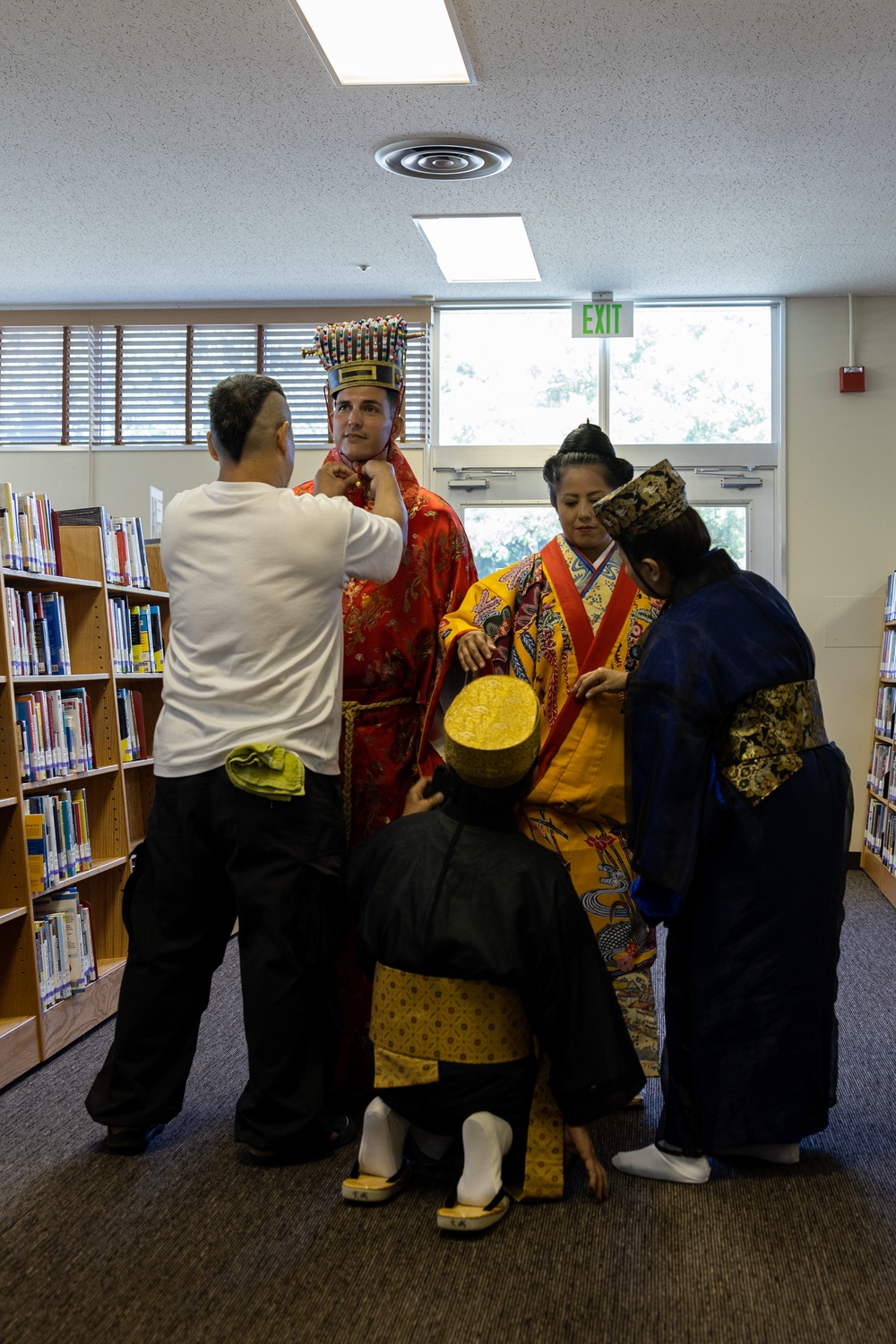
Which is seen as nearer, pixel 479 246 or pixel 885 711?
pixel 479 246

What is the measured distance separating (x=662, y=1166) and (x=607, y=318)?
473cm

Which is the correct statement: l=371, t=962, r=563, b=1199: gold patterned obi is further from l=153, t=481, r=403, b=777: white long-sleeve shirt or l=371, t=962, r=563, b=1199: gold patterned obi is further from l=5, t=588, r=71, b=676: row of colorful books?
l=5, t=588, r=71, b=676: row of colorful books

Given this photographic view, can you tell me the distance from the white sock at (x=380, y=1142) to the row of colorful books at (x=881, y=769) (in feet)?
13.3

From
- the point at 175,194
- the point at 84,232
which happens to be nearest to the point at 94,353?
the point at 84,232

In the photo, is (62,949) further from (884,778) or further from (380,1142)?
(884,778)

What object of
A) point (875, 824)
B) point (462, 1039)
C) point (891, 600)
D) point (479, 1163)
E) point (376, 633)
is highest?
point (376, 633)

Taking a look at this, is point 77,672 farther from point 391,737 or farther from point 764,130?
point 764,130

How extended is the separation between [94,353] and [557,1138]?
5431 millimetres

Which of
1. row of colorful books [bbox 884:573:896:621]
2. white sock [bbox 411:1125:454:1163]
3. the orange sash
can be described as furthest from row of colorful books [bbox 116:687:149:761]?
row of colorful books [bbox 884:573:896:621]

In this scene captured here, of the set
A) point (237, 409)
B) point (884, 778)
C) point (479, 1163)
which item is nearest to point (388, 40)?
point (237, 409)

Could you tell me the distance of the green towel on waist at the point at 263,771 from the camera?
212 centimetres

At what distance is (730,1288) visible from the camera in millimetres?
1788

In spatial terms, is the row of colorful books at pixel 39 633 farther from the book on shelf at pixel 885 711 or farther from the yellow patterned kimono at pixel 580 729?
the book on shelf at pixel 885 711

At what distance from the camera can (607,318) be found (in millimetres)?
5953
